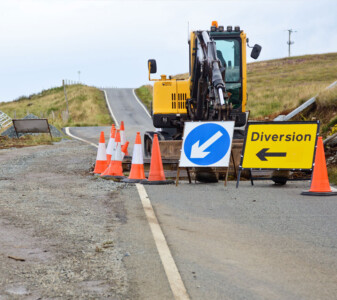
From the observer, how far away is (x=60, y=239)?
703cm

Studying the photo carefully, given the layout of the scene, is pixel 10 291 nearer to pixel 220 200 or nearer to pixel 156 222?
pixel 156 222

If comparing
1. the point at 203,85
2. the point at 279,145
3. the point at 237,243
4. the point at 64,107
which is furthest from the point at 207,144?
the point at 64,107

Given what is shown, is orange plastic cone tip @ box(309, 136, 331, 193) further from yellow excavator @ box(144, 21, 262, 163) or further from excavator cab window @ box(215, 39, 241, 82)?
excavator cab window @ box(215, 39, 241, 82)

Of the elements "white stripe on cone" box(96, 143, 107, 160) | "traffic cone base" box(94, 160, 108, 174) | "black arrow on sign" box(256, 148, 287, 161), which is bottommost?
"traffic cone base" box(94, 160, 108, 174)

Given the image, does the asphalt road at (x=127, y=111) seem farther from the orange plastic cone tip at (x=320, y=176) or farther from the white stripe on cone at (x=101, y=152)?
the orange plastic cone tip at (x=320, y=176)

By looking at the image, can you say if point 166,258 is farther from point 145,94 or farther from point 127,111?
point 145,94

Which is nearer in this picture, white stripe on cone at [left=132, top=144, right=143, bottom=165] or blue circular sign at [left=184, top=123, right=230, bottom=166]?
blue circular sign at [left=184, top=123, right=230, bottom=166]

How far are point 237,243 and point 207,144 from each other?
217 inches

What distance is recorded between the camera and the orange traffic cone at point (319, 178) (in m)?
10.9

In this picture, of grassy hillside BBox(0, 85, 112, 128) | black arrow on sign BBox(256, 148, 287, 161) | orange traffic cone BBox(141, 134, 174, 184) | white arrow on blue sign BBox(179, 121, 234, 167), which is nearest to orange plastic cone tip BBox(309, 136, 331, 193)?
black arrow on sign BBox(256, 148, 287, 161)

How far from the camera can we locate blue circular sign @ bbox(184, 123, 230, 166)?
480 inches

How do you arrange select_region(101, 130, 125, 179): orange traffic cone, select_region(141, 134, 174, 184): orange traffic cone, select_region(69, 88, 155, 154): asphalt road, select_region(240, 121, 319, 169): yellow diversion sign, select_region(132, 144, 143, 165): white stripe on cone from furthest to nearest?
select_region(69, 88, 155, 154): asphalt road < select_region(101, 130, 125, 179): orange traffic cone < select_region(132, 144, 143, 165): white stripe on cone < select_region(141, 134, 174, 184): orange traffic cone < select_region(240, 121, 319, 169): yellow diversion sign

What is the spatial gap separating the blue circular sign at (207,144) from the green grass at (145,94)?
5134 centimetres

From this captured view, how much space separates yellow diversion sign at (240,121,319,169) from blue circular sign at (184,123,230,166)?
1.50 feet
